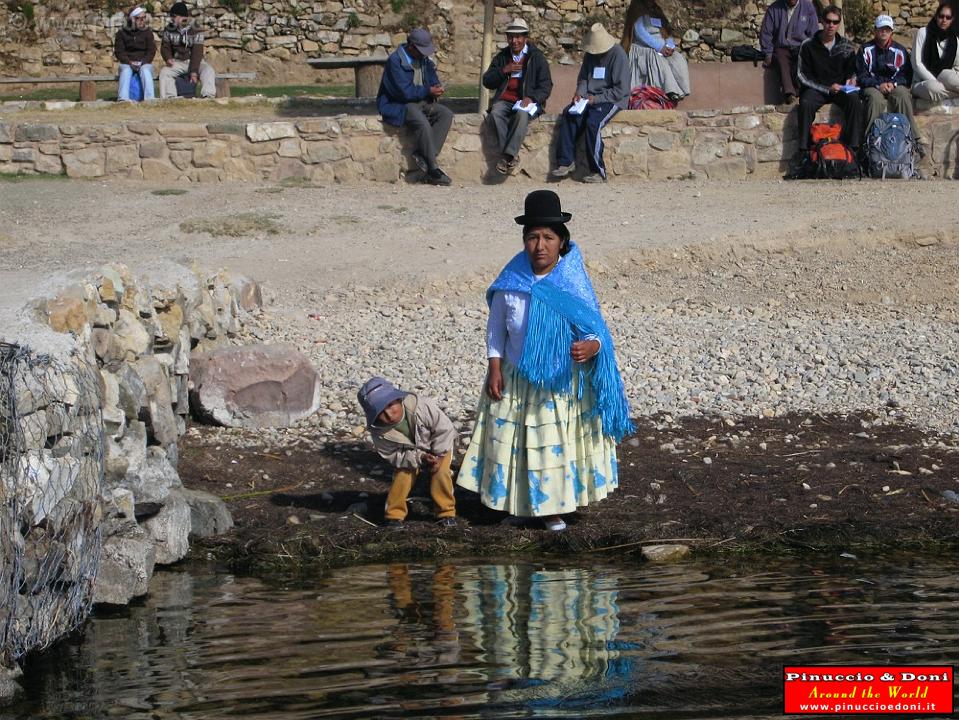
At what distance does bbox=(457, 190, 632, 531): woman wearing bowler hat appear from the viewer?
586 cm

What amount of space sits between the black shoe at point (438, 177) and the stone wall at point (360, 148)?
0.22 metres

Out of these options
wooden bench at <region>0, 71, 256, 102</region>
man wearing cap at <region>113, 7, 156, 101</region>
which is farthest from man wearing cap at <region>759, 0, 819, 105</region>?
man wearing cap at <region>113, 7, 156, 101</region>

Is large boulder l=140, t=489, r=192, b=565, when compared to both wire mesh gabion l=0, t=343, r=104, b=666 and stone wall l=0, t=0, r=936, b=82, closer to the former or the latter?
wire mesh gabion l=0, t=343, r=104, b=666

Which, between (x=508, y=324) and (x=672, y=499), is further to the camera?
(x=672, y=499)

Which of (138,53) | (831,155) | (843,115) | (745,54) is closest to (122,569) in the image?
(831,155)

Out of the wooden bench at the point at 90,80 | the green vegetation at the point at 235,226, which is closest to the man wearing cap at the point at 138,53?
the wooden bench at the point at 90,80

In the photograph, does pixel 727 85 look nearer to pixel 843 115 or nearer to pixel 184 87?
pixel 843 115

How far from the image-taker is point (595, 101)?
44.2ft

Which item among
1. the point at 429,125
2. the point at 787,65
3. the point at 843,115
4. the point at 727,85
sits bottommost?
the point at 429,125

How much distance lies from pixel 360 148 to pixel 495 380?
837cm

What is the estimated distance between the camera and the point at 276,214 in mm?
12609

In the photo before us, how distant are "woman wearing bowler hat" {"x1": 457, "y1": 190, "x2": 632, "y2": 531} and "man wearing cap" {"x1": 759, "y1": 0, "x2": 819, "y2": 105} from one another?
30.4 ft

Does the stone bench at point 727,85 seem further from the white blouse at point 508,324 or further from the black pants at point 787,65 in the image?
the white blouse at point 508,324

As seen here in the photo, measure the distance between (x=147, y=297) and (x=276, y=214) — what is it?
5.21 meters
